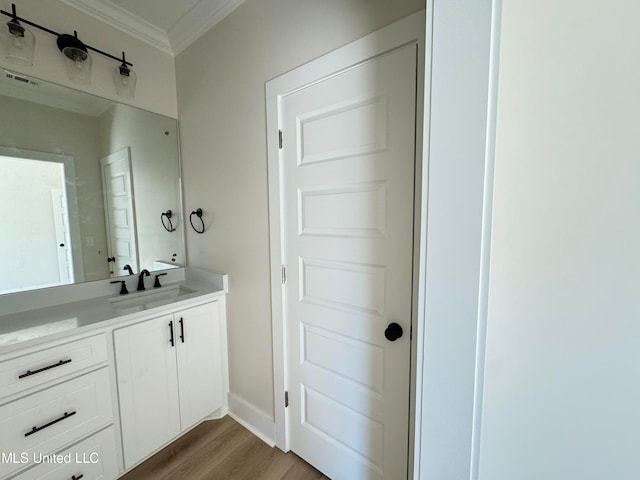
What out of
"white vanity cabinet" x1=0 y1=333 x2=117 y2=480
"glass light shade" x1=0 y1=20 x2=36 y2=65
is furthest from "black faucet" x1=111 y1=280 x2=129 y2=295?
"glass light shade" x1=0 y1=20 x2=36 y2=65

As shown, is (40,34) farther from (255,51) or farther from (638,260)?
(638,260)

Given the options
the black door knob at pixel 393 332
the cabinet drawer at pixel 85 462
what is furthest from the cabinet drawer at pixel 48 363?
the black door knob at pixel 393 332

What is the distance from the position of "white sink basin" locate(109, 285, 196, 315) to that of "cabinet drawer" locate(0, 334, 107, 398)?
20cm

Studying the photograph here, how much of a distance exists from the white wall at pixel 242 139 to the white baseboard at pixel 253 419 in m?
0.03

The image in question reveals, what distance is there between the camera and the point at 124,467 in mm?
1338

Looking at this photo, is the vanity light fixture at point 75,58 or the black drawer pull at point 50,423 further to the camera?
the vanity light fixture at point 75,58

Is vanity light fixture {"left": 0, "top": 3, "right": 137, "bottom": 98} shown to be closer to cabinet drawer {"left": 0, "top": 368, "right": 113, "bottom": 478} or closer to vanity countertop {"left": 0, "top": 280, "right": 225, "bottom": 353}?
vanity countertop {"left": 0, "top": 280, "right": 225, "bottom": 353}

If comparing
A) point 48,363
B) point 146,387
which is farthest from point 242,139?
point 146,387

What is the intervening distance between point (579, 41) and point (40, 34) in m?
2.39

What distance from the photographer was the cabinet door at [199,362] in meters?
1.57

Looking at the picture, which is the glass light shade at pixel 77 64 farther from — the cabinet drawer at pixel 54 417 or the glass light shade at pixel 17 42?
the cabinet drawer at pixel 54 417

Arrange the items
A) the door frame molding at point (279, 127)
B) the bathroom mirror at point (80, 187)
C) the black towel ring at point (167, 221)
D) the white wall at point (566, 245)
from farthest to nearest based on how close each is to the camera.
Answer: the black towel ring at point (167, 221) < the bathroom mirror at point (80, 187) < the door frame molding at point (279, 127) < the white wall at point (566, 245)

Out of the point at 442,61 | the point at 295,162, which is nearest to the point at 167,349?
the point at 295,162

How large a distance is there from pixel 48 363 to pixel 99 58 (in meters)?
1.79
